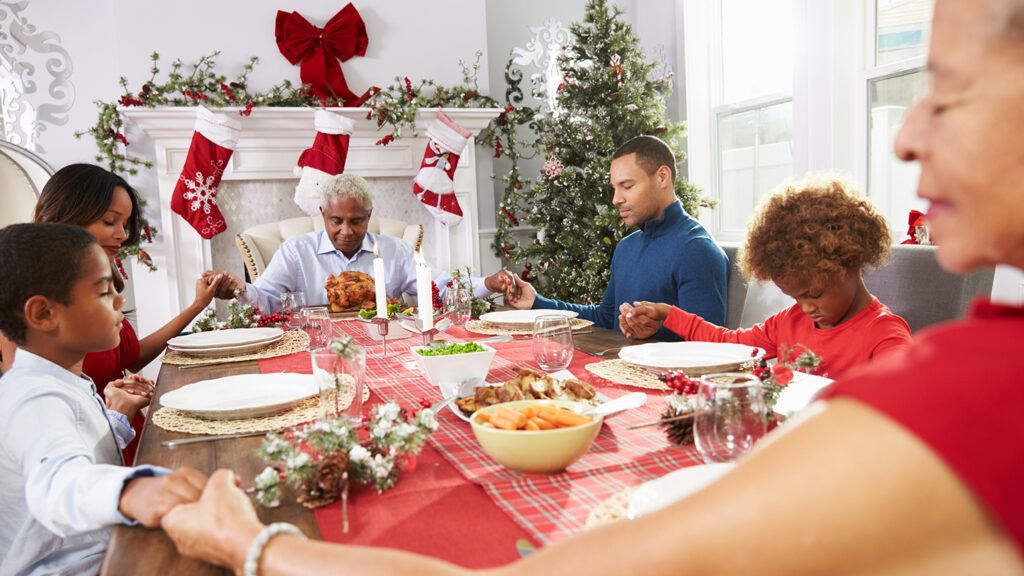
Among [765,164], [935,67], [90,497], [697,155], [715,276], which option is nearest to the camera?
[935,67]

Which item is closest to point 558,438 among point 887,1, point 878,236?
point 878,236

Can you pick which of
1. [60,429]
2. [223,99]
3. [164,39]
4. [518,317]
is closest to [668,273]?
[518,317]

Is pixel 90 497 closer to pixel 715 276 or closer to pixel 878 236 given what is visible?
pixel 878 236

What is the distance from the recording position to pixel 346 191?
3.50 metres

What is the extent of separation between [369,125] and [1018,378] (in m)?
4.58

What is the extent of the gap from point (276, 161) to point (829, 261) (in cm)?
374

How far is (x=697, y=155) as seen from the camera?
4953 mm

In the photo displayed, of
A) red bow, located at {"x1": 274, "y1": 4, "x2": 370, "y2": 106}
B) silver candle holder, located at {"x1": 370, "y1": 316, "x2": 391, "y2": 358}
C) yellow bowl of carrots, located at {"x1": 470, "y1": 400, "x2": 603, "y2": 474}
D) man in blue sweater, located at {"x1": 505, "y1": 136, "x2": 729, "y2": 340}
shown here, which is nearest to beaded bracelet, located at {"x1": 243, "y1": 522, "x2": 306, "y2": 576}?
yellow bowl of carrots, located at {"x1": 470, "y1": 400, "x2": 603, "y2": 474}

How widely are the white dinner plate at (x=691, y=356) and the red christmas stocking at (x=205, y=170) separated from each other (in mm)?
3298

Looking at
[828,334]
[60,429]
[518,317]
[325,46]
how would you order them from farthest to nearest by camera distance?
[325,46] < [518,317] < [828,334] < [60,429]

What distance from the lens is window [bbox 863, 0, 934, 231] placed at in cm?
340

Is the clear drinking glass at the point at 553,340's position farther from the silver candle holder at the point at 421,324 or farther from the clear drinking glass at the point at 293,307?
the clear drinking glass at the point at 293,307

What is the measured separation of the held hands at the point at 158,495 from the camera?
2.73 ft

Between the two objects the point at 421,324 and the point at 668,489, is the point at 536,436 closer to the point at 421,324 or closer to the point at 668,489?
the point at 668,489
